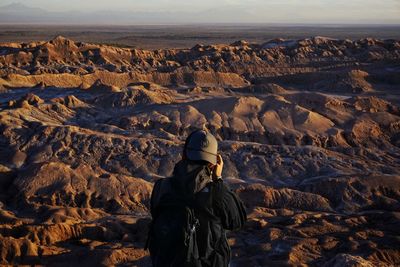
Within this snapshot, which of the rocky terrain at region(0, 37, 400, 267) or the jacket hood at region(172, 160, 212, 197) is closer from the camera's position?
the jacket hood at region(172, 160, 212, 197)

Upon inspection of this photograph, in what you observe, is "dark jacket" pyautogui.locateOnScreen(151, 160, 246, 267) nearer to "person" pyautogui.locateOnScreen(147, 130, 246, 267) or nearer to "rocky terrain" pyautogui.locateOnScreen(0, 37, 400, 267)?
"person" pyautogui.locateOnScreen(147, 130, 246, 267)

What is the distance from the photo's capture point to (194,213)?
3078 mm

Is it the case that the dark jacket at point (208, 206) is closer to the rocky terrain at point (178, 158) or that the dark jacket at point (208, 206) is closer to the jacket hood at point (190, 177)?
the jacket hood at point (190, 177)

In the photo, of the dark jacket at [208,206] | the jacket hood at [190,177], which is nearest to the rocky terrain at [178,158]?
the dark jacket at [208,206]

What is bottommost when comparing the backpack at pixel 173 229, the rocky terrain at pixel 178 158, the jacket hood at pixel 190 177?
the rocky terrain at pixel 178 158

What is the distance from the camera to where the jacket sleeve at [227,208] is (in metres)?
3.10

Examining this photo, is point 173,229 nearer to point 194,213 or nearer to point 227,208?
point 194,213

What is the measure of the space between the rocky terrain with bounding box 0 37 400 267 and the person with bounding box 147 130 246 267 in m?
3.92

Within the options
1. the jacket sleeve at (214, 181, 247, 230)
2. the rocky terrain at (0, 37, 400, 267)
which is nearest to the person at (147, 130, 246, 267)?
the jacket sleeve at (214, 181, 247, 230)

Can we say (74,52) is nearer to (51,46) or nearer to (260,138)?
(51,46)

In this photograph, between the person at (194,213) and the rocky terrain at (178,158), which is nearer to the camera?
the person at (194,213)

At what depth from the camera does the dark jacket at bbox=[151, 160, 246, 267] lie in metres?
3.09

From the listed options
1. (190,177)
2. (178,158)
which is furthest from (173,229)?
(178,158)

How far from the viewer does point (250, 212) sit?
1123 centimetres
